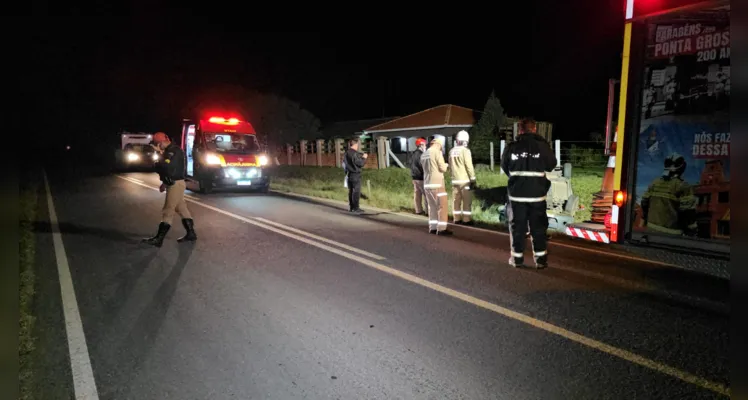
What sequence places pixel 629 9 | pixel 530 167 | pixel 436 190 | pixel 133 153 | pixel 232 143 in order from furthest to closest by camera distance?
pixel 133 153 → pixel 232 143 → pixel 436 190 → pixel 530 167 → pixel 629 9

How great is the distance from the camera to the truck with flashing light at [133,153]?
28891mm

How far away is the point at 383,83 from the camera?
60906 mm

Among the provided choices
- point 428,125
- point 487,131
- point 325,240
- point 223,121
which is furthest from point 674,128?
point 428,125

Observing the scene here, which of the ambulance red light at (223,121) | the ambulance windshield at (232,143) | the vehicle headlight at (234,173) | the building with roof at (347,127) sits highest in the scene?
the building with roof at (347,127)

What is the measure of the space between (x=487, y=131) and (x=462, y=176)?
15.4m

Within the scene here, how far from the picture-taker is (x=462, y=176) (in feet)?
32.5

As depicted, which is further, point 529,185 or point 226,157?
point 226,157

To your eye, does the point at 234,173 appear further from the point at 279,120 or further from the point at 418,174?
the point at 279,120

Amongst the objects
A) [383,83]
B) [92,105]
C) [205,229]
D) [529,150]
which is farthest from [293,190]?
[92,105]

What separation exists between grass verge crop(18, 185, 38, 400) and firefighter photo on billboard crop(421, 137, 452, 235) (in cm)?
604

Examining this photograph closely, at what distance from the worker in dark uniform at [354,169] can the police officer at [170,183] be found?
14.2 feet

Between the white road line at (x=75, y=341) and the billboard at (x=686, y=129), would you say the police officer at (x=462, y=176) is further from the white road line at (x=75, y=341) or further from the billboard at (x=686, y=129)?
the white road line at (x=75, y=341)

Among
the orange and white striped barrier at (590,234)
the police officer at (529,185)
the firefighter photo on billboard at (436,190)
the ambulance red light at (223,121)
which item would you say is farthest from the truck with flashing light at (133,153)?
the orange and white striped barrier at (590,234)

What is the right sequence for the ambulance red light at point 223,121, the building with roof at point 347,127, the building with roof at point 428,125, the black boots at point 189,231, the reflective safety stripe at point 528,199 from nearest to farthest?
1. the reflective safety stripe at point 528,199
2. the black boots at point 189,231
3. the ambulance red light at point 223,121
4. the building with roof at point 428,125
5. the building with roof at point 347,127
